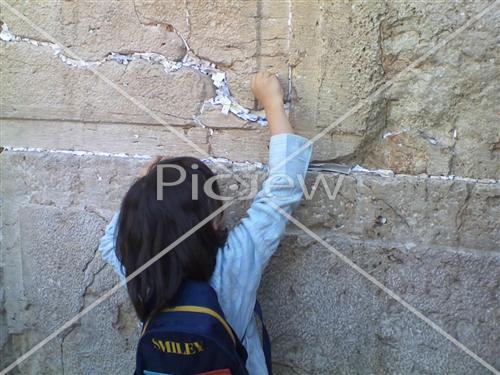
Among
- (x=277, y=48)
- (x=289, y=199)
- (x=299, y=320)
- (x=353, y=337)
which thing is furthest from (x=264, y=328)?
(x=277, y=48)

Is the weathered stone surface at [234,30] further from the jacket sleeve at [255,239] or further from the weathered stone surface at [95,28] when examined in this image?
the jacket sleeve at [255,239]

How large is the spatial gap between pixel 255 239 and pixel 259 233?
21 mm

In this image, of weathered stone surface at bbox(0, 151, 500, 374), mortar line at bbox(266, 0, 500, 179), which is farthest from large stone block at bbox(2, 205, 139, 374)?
mortar line at bbox(266, 0, 500, 179)

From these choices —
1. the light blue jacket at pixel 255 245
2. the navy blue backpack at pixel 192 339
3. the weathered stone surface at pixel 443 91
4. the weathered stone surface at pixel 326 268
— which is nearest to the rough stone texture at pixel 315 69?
the weathered stone surface at pixel 443 91

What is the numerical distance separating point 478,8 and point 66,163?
1534mm

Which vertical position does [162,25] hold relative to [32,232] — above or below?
above

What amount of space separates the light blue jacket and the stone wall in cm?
23

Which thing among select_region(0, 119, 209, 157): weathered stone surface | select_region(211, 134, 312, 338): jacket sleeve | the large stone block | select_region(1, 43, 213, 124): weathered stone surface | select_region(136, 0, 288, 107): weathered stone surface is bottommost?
the large stone block

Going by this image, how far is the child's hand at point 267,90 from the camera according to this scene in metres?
1.82

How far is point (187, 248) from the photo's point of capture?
1489mm

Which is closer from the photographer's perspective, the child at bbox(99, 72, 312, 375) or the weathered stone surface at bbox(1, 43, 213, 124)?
the child at bbox(99, 72, 312, 375)

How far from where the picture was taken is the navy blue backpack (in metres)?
1.41

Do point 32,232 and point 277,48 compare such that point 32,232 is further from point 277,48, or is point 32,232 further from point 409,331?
point 409,331

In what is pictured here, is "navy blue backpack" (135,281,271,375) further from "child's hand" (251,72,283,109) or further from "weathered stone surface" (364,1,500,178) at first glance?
"weathered stone surface" (364,1,500,178)
